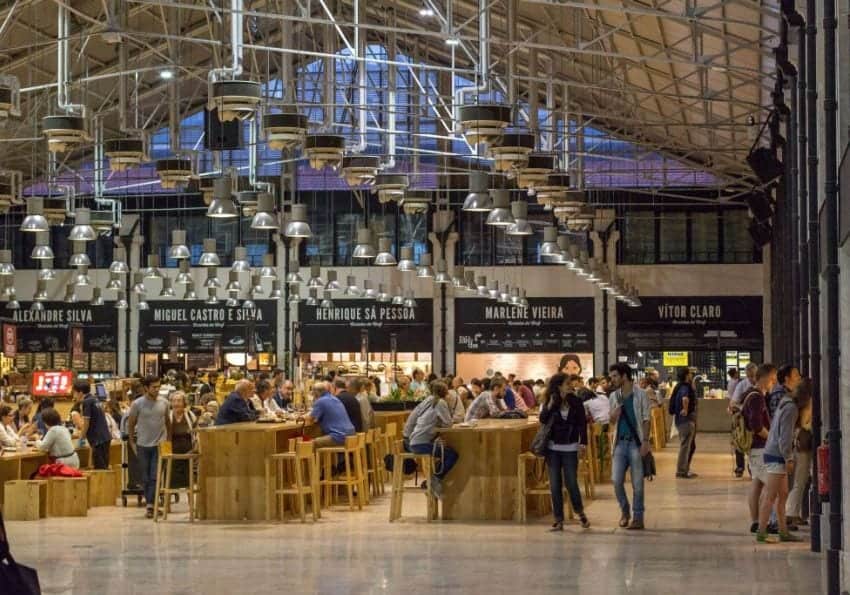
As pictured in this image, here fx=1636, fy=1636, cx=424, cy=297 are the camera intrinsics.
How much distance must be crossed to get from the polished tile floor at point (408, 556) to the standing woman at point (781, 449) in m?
0.35

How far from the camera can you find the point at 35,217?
2088cm

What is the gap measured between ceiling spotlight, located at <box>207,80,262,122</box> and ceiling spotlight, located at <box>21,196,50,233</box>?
607 centimetres

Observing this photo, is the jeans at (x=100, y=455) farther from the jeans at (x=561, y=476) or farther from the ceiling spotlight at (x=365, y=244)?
the jeans at (x=561, y=476)

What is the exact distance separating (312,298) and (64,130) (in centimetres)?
2319

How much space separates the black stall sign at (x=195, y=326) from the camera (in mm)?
44406

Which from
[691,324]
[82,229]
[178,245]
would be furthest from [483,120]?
[691,324]

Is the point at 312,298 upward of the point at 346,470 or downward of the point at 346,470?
upward

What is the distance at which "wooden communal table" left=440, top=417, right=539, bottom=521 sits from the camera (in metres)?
15.6

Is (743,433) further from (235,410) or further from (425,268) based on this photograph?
(425,268)

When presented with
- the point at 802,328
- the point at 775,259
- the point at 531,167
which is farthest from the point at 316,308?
the point at 802,328

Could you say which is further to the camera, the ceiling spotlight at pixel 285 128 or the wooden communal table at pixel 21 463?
the wooden communal table at pixel 21 463

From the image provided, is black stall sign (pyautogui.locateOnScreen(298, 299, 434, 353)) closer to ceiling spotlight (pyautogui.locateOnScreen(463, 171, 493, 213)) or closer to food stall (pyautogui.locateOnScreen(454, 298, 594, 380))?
food stall (pyautogui.locateOnScreen(454, 298, 594, 380))

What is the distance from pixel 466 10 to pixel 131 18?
20.0 feet

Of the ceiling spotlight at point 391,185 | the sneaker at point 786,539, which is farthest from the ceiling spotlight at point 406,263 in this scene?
the sneaker at point 786,539
